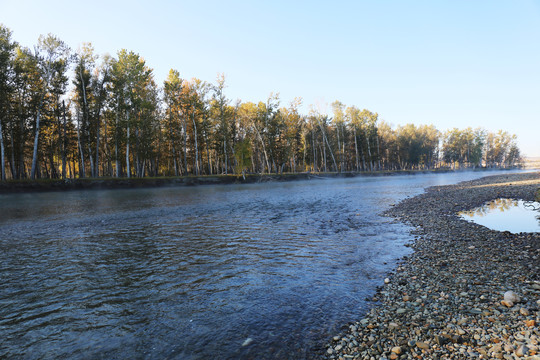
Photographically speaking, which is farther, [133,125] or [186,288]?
[133,125]

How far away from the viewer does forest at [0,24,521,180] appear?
44469 mm

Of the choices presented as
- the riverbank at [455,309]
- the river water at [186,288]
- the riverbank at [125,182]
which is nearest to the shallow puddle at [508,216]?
the riverbank at [455,309]

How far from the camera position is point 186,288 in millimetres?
7500

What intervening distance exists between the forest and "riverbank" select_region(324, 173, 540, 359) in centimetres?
5169

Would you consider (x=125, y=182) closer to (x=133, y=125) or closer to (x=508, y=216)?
(x=133, y=125)

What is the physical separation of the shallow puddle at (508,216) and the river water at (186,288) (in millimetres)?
4611

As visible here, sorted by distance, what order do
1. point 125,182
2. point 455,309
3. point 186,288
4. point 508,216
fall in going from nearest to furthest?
1. point 455,309
2. point 186,288
3. point 508,216
4. point 125,182

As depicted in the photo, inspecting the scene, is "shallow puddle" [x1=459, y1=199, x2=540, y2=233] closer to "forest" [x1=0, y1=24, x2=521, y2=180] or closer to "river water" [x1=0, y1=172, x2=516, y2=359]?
"river water" [x1=0, y1=172, x2=516, y2=359]

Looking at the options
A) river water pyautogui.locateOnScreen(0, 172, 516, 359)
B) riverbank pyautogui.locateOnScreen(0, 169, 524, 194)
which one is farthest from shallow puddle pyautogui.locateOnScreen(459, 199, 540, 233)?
riverbank pyautogui.locateOnScreen(0, 169, 524, 194)

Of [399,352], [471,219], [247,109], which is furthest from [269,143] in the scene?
[399,352]

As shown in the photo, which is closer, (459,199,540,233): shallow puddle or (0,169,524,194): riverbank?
(459,199,540,233): shallow puddle

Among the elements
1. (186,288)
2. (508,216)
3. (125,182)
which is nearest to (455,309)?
(186,288)

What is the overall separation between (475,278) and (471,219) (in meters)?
10.9

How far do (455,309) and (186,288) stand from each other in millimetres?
6394
